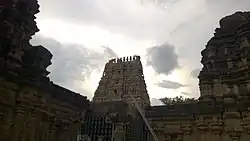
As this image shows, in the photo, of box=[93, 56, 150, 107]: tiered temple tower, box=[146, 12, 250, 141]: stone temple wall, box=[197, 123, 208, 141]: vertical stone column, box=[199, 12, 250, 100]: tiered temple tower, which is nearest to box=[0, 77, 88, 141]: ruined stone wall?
box=[146, 12, 250, 141]: stone temple wall

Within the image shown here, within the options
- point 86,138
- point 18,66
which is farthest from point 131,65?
point 18,66

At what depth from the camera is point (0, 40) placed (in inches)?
301

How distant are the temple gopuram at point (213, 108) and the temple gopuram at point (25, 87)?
3.47 meters

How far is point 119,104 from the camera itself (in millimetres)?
15141

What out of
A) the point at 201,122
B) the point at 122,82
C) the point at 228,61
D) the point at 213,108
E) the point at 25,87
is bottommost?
the point at 201,122

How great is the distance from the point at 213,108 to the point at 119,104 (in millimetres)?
5143

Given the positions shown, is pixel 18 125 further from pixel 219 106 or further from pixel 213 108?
pixel 219 106

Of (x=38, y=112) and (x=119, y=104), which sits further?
(x=119, y=104)

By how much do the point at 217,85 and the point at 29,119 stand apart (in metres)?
9.08

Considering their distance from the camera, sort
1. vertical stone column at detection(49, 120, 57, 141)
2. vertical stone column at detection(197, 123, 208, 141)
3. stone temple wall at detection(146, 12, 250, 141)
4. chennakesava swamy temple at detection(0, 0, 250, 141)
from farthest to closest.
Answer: vertical stone column at detection(197, 123, 208, 141)
stone temple wall at detection(146, 12, 250, 141)
vertical stone column at detection(49, 120, 57, 141)
chennakesava swamy temple at detection(0, 0, 250, 141)

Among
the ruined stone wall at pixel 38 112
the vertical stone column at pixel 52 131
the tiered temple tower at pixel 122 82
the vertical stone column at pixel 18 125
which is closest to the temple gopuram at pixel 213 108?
the ruined stone wall at pixel 38 112

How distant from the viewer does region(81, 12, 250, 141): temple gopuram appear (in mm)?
11789

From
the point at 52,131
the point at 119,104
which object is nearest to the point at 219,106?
the point at 119,104

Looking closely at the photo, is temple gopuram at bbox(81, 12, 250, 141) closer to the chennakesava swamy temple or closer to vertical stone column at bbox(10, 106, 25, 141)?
the chennakesava swamy temple
